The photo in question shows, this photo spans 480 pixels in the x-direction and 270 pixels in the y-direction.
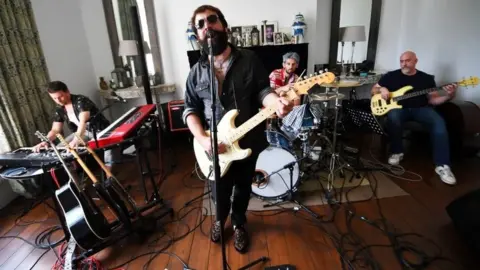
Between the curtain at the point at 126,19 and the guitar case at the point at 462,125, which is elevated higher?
the curtain at the point at 126,19

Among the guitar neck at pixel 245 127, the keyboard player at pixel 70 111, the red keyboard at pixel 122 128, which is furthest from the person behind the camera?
the keyboard player at pixel 70 111

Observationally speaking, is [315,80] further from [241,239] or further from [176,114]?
[176,114]

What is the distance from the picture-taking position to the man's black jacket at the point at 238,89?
138 centimetres

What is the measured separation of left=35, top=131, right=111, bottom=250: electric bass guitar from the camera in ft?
5.15

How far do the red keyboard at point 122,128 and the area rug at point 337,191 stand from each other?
887 millimetres

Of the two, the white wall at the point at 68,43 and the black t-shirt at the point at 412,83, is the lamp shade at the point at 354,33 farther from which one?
the white wall at the point at 68,43

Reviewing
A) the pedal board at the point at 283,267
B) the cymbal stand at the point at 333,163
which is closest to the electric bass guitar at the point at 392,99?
the cymbal stand at the point at 333,163

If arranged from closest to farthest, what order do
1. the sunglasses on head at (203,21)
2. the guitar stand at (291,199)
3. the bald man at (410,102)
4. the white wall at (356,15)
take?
1. the sunglasses on head at (203,21)
2. the guitar stand at (291,199)
3. the bald man at (410,102)
4. the white wall at (356,15)

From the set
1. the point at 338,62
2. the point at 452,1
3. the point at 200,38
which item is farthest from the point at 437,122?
the point at 200,38

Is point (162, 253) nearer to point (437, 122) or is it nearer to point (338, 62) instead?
point (437, 122)

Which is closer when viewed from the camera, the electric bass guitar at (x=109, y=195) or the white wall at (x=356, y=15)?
the electric bass guitar at (x=109, y=195)

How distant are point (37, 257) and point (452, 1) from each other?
469 cm

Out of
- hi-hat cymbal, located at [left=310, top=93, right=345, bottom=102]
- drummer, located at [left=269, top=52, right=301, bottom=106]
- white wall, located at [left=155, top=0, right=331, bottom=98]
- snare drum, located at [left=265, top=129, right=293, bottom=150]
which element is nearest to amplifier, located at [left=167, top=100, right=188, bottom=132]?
white wall, located at [left=155, top=0, right=331, bottom=98]

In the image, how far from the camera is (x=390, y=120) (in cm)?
283
